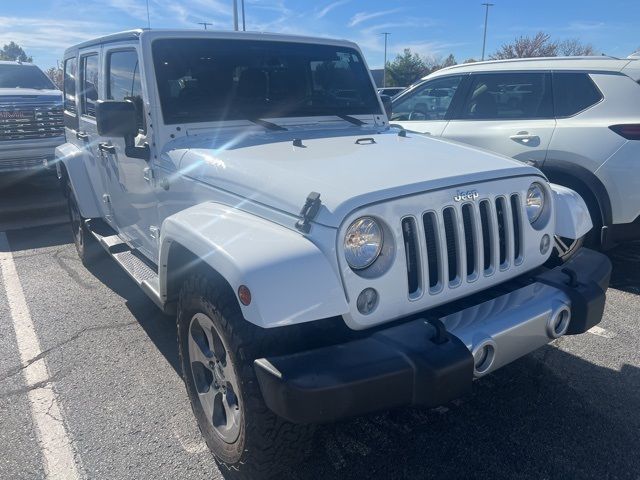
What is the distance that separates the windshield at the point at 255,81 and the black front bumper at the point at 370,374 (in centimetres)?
192

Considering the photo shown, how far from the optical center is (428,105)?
6.26 m

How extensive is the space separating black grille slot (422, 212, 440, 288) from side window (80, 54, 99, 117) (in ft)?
10.4

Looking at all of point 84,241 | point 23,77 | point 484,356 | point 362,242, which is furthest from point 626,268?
point 23,77

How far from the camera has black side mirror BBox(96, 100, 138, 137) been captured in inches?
122

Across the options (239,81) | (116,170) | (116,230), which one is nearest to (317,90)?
(239,81)

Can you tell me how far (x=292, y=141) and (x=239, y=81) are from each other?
2.22 ft

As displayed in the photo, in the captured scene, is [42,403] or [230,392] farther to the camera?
[42,403]

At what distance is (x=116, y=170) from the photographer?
4066 millimetres

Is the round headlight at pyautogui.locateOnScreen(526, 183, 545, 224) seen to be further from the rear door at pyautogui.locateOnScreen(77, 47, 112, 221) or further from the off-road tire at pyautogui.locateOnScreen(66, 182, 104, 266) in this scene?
the off-road tire at pyautogui.locateOnScreen(66, 182, 104, 266)

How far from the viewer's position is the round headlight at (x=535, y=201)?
9.04 ft

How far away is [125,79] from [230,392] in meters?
2.38

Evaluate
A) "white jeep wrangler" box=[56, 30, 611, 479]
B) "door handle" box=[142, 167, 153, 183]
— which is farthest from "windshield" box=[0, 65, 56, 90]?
"door handle" box=[142, 167, 153, 183]

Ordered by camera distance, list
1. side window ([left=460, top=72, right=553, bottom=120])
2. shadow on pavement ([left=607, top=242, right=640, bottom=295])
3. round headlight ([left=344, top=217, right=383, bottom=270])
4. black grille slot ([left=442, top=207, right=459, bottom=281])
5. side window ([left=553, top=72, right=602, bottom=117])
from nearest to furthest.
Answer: round headlight ([left=344, top=217, right=383, bottom=270]) < black grille slot ([left=442, top=207, right=459, bottom=281]) < shadow on pavement ([left=607, top=242, right=640, bottom=295]) < side window ([left=553, top=72, right=602, bottom=117]) < side window ([left=460, top=72, right=553, bottom=120])

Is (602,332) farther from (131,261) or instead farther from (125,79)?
(125,79)
